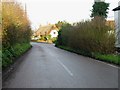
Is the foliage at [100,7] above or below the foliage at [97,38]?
above

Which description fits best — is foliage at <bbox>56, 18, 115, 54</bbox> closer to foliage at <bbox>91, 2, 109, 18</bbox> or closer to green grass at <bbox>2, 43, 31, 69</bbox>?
green grass at <bbox>2, 43, 31, 69</bbox>

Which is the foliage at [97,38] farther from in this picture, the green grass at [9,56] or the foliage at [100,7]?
the foliage at [100,7]

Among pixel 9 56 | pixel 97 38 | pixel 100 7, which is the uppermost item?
pixel 100 7

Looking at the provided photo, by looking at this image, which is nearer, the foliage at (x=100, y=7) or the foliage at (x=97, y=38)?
the foliage at (x=97, y=38)

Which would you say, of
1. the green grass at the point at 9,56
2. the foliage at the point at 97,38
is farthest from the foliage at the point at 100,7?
the green grass at the point at 9,56

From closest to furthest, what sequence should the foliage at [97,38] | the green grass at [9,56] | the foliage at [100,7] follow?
the green grass at [9,56] → the foliage at [97,38] → the foliage at [100,7]

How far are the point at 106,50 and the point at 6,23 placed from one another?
39.0ft

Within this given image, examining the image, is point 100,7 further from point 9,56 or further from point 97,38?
point 9,56

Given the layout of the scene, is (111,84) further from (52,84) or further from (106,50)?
(106,50)

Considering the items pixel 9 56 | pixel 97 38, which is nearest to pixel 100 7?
pixel 97 38

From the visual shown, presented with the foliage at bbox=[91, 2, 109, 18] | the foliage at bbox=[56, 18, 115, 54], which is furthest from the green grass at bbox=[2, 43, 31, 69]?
the foliage at bbox=[91, 2, 109, 18]

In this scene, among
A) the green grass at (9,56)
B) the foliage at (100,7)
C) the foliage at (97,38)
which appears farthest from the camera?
the foliage at (100,7)

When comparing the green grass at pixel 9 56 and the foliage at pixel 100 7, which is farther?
the foliage at pixel 100 7

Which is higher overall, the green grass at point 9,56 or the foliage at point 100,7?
the foliage at point 100,7
